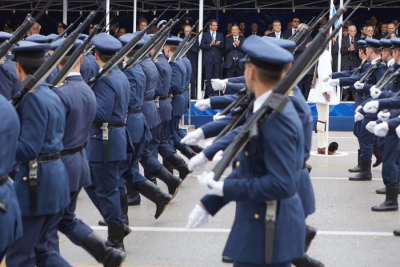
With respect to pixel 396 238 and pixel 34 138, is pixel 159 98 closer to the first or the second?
pixel 396 238

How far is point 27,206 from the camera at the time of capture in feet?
14.2

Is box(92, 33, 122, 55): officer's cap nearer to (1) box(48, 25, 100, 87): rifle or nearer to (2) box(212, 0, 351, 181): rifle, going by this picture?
(1) box(48, 25, 100, 87): rifle

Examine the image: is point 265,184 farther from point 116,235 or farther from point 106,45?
point 106,45

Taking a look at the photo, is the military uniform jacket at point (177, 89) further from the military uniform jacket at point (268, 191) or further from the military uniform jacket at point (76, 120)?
the military uniform jacket at point (268, 191)

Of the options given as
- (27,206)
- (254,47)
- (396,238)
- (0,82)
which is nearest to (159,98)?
(0,82)

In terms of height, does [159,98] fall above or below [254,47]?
below

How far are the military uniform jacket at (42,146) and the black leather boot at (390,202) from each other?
15.0 feet

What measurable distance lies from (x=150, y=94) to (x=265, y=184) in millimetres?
5044

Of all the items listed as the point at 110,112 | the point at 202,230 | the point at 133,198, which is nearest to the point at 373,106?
the point at 202,230

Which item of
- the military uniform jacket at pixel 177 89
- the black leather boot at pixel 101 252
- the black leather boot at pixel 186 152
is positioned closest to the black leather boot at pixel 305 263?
the black leather boot at pixel 101 252

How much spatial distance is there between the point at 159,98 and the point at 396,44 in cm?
299

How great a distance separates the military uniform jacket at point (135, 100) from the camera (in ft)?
23.5

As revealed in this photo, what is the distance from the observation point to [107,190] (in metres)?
5.99

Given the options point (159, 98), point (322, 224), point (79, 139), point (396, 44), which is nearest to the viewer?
point (79, 139)
